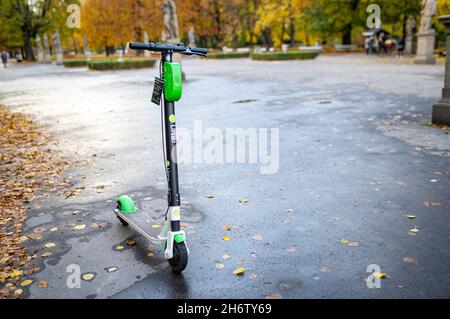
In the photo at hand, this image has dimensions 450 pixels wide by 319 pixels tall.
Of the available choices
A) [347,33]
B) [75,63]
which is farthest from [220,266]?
[347,33]

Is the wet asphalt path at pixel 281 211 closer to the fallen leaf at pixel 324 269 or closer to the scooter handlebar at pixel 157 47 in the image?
the fallen leaf at pixel 324 269

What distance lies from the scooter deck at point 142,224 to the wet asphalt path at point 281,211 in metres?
0.14

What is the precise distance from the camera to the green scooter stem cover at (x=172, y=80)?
131 inches

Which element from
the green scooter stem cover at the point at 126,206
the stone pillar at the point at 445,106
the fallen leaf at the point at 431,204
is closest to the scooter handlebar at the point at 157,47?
the green scooter stem cover at the point at 126,206

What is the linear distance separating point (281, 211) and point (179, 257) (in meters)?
1.65

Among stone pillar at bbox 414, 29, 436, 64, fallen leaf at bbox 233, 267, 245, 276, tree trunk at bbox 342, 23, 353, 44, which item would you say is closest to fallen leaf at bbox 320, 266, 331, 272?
fallen leaf at bbox 233, 267, 245, 276

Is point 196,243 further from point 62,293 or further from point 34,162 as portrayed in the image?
point 34,162

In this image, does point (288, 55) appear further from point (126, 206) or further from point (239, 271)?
point (239, 271)

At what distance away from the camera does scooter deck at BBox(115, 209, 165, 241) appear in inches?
158

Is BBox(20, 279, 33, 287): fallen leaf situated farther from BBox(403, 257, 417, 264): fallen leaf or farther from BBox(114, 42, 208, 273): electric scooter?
BBox(403, 257, 417, 264): fallen leaf

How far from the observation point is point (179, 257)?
3.44m

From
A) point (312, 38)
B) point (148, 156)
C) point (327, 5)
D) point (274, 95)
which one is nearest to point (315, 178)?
point (148, 156)
